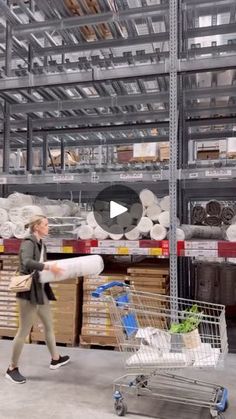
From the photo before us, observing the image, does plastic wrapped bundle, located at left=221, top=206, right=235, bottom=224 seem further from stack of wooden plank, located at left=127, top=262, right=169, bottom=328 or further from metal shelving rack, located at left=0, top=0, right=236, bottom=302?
stack of wooden plank, located at left=127, top=262, right=169, bottom=328

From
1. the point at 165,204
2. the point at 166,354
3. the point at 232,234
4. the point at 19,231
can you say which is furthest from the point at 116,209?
the point at 166,354

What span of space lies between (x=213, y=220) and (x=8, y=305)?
282cm

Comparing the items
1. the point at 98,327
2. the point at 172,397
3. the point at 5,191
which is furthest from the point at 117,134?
the point at 172,397

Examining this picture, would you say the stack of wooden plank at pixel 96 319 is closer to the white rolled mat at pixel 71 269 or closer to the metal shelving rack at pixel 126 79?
the metal shelving rack at pixel 126 79

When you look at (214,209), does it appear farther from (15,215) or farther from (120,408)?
(120,408)

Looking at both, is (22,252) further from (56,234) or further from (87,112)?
(87,112)

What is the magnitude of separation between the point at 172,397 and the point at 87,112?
15.6 feet

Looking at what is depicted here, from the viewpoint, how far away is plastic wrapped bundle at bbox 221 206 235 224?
544cm

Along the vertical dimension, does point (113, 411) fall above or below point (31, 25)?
below

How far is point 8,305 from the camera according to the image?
17.3ft

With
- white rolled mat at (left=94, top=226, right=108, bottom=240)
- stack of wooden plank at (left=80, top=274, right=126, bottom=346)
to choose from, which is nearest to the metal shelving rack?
white rolled mat at (left=94, top=226, right=108, bottom=240)

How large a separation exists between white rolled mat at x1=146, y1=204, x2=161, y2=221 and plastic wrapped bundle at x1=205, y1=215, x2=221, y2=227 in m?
0.99

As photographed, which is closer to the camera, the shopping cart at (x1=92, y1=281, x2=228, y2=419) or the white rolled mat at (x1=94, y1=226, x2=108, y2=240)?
the shopping cart at (x1=92, y1=281, x2=228, y2=419)

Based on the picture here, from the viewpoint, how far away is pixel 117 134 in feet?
26.1
